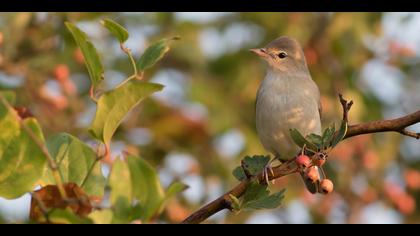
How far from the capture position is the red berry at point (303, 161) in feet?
7.63

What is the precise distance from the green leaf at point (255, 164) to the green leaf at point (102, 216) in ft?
2.36

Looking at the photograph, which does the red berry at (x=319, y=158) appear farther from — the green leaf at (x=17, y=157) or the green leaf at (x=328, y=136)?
the green leaf at (x=17, y=157)

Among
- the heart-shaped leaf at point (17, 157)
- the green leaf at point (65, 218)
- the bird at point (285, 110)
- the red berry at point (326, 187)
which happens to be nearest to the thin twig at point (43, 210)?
the green leaf at point (65, 218)

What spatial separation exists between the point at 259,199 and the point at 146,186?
16.1 inches

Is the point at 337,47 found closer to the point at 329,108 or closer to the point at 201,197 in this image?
the point at 329,108

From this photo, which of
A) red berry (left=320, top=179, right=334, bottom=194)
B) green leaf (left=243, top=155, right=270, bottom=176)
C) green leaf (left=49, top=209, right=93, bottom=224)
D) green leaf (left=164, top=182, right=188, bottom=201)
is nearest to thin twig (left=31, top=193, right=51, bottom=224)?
green leaf (left=49, top=209, right=93, bottom=224)

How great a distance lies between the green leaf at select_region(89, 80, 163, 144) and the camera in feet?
6.41

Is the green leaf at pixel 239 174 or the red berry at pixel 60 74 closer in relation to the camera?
the green leaf at pixel 239 174

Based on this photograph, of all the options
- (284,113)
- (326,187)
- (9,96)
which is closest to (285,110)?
(284,113)

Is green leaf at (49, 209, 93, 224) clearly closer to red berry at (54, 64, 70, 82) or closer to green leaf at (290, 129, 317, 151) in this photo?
green leaf at (290, 129, 317, 151)

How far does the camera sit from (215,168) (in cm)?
594

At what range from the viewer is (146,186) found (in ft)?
6.01

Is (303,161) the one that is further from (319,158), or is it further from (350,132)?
(350,132)

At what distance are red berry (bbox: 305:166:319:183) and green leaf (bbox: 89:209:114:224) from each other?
902 mm
